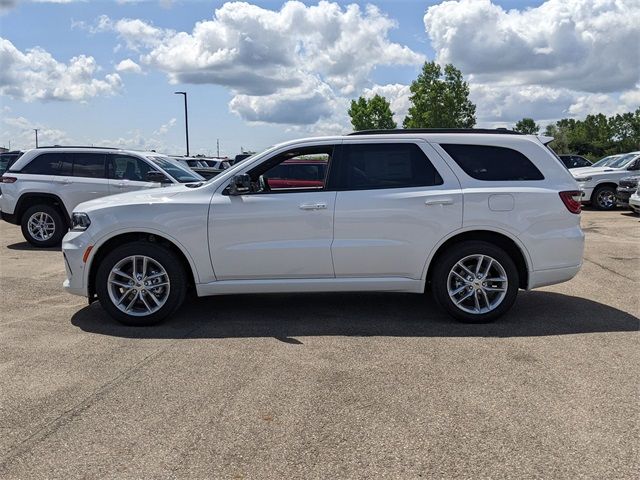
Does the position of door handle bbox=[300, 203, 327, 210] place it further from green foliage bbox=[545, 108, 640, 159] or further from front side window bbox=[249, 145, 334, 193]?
green foliage bbox=[545, 108, 640, 159]

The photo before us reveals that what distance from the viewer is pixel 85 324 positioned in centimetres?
578

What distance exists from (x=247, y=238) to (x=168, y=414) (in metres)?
2.18

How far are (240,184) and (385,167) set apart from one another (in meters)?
1.40

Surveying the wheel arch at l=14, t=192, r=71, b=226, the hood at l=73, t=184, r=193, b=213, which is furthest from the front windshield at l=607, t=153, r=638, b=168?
the hood at l=73, t=184, r=193, b=213

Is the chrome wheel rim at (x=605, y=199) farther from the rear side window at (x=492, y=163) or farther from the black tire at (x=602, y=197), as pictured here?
the rear side window at (x=492, y=163)

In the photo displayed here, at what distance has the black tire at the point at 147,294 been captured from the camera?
220 inches

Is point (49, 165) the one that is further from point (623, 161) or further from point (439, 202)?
point (623, 161)

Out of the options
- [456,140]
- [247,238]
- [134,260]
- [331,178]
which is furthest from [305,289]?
[456,140]

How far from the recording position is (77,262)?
18.5 ft

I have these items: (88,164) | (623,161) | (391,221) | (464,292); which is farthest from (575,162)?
(391,221)

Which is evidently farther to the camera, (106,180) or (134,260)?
(106,180)

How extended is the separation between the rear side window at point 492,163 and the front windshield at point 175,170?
6.06 m

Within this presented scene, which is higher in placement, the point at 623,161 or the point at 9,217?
the point at 623,161

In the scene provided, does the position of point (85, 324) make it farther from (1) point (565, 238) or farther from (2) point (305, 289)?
(1) point (565, 238)
